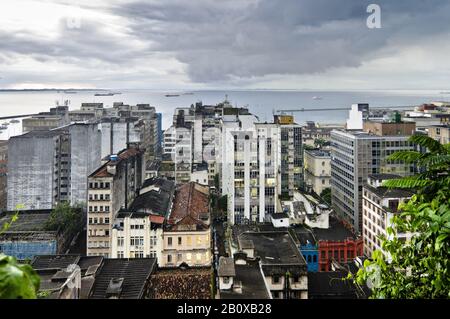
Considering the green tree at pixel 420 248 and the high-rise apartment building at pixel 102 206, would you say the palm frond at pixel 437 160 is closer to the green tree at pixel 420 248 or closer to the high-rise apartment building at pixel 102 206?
the green tree at pixel 420 248

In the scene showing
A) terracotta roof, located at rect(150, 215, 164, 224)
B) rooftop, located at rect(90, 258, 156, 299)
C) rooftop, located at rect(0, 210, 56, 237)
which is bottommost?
rooftop, located at rect(0, 210, 56, 237)

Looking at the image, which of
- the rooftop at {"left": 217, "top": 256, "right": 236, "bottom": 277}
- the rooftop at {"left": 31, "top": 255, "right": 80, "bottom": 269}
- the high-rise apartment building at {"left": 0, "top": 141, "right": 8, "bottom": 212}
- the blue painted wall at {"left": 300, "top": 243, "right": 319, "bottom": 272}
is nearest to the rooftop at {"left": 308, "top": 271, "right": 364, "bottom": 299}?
the rooftop at {"left": 217, "top": 256, "right": 236, "bottom": 277}

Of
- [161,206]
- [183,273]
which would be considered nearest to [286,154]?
[161,206]

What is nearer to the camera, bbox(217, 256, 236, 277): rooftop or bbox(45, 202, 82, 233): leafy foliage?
bbox(217, 256, 236, 277): rooftop

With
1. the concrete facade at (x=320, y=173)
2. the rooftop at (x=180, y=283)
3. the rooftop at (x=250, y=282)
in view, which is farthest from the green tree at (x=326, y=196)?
the rooftop at (x=250, y=282)

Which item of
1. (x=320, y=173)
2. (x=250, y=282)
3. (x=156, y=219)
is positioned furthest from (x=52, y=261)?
(x=320, y=173)

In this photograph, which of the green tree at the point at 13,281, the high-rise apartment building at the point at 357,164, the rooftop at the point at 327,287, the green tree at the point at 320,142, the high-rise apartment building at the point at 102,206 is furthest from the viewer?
the green tree at the point at 320,142

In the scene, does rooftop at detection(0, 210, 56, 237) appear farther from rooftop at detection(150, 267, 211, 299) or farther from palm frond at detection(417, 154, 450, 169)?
palm frond at detection(417, 154, 450, 169)
